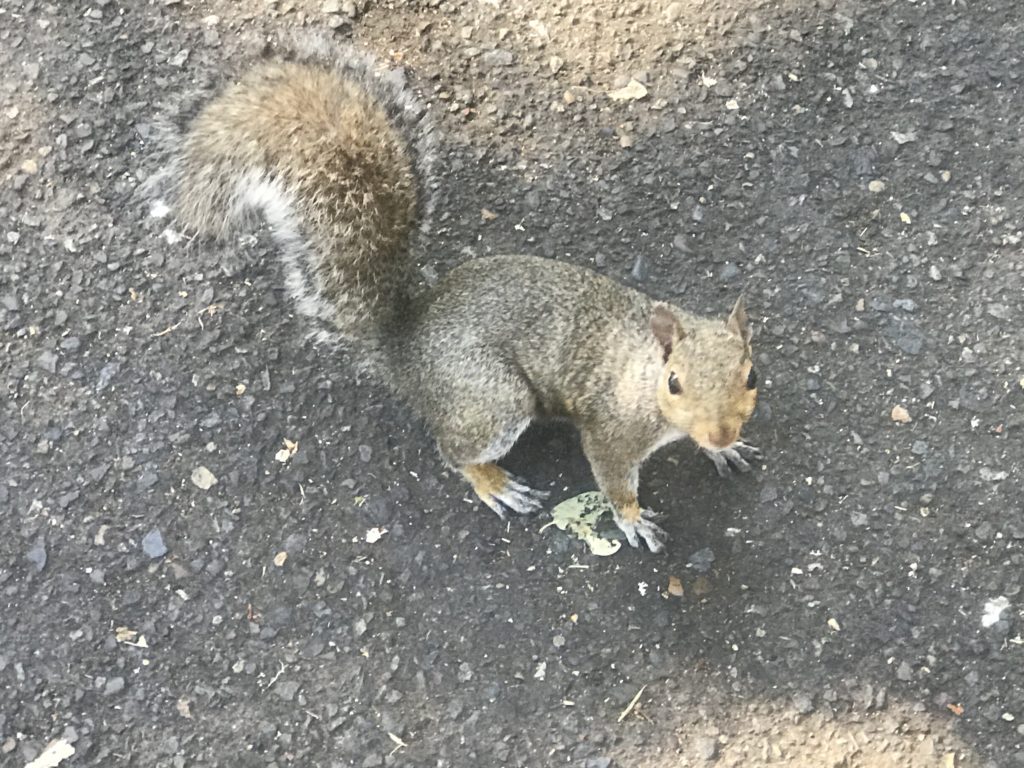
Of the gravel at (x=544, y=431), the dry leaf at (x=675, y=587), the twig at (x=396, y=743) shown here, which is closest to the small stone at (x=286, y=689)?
the gravel at (x=544, y=431)

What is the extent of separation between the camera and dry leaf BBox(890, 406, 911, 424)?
232 centimetres

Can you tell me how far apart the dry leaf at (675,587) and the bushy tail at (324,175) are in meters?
0.84

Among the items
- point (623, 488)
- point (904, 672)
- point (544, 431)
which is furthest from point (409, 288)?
point (904, 672)

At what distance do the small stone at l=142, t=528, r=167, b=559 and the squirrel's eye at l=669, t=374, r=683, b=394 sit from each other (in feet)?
4.05

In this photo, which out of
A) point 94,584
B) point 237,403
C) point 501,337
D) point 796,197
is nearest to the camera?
point 501,337

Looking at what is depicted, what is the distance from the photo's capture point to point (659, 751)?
79.7 inches

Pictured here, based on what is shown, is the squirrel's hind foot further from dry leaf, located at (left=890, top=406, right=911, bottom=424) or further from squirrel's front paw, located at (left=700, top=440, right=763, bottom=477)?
dry leaf, located at (left=890, top=406, right=911, bottom=424)

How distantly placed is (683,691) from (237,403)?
1239 millimetres

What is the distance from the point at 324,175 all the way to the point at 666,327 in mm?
725

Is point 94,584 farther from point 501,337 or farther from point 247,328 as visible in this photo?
point 501,337

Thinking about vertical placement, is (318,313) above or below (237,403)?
above

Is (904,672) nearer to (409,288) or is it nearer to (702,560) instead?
(702,560)

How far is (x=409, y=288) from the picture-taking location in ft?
6.83

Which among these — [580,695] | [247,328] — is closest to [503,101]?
[247,328]
